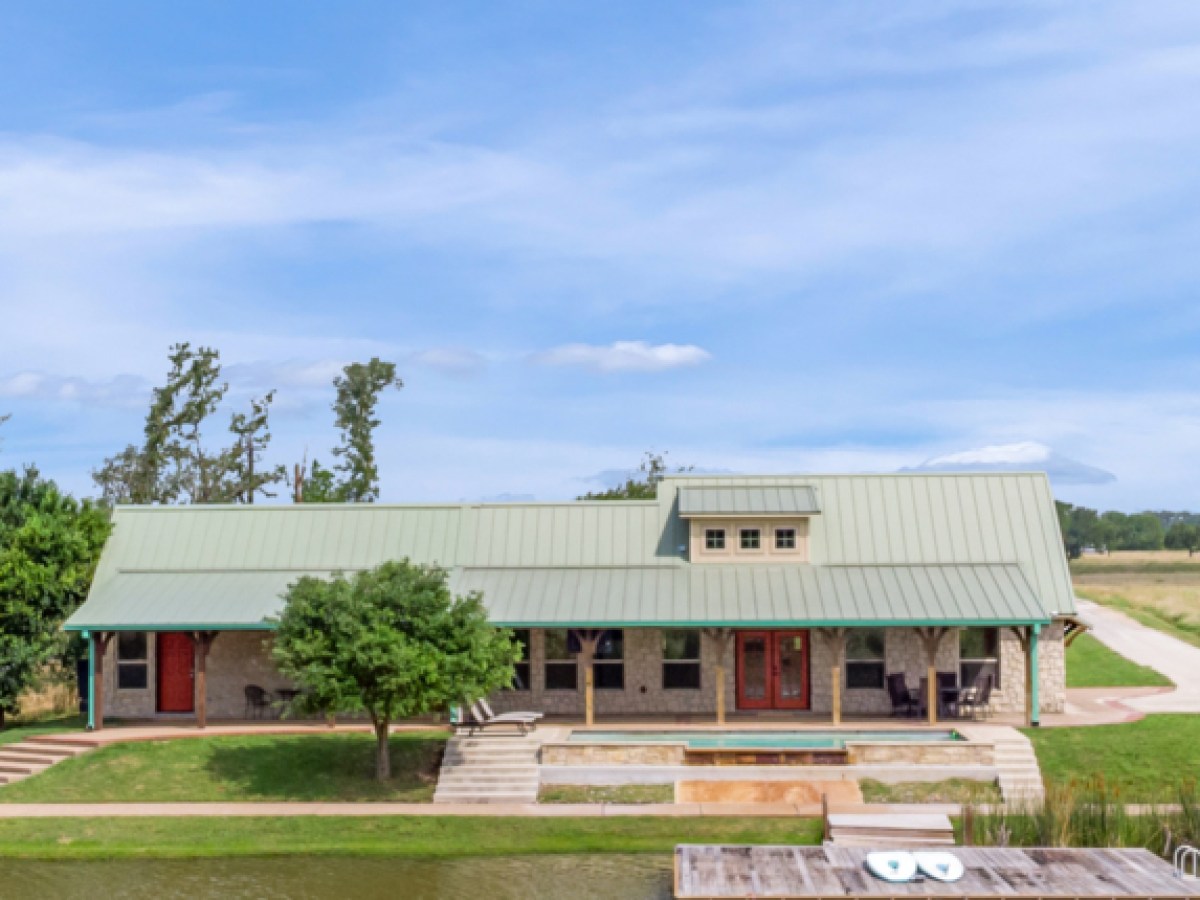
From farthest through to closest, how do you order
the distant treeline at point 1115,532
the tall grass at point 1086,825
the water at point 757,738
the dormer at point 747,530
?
the distant treeline at point 1115,532, the dormer at point 747,530, the water at point 757,738, the tall grass at point 1086,825

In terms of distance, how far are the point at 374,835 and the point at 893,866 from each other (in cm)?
838

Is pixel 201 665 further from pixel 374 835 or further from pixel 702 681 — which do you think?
pixel 702 681

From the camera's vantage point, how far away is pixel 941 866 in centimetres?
1742

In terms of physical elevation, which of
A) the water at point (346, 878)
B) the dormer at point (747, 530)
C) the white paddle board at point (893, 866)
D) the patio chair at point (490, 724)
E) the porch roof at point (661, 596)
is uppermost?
the dormer at point (747, 530)

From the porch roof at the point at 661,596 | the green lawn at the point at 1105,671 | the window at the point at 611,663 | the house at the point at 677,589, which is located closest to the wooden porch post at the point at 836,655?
the house at the point at 677,589

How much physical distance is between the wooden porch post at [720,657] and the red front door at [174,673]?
1134 cm

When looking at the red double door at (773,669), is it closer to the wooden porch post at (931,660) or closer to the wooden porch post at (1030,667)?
the wooden porch post at (931,660)

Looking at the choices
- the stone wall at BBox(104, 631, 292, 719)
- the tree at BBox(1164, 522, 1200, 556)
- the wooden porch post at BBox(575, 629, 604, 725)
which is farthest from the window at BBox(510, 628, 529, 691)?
the tree at BBox(1164, 522, 1200, 556)

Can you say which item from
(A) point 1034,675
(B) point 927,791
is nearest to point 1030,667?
(A) point 1034,675

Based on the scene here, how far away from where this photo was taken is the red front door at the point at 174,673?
3022 centimetres

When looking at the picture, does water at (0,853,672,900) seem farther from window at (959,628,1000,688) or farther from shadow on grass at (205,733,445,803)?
window at (959,628,1000,688)

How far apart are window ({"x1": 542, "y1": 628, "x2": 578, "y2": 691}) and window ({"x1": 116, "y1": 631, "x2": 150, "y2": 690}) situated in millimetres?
8805

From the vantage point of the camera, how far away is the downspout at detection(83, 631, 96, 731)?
92.7ft

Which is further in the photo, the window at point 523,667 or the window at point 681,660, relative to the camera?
the window at point 523,667
